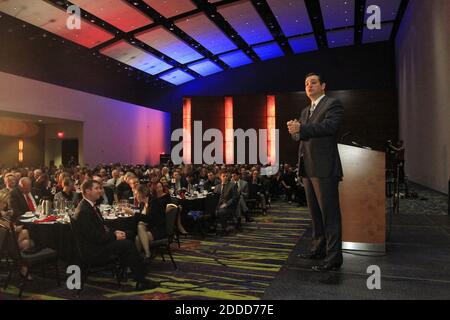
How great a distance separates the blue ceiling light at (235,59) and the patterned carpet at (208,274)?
17021mm

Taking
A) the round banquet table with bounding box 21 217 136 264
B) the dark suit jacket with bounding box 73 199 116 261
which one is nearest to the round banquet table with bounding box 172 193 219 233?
the round banquet table with bounding box 21 217 136 264

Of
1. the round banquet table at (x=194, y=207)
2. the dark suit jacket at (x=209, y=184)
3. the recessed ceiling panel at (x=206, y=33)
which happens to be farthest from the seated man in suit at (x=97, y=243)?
the recessed ceiling panel at (x=206, y=33)

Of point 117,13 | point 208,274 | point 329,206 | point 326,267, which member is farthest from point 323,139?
point 117,13

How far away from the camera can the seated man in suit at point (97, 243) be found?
12.7ft

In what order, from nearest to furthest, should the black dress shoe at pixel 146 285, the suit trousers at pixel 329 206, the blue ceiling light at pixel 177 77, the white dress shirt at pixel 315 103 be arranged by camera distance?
the suit trousers at pixel 329 206 → the white dress shirt at pixel 315 103 → the black dress shoe at pixel 146 285 → the blue ceiling light at pixel 177 77

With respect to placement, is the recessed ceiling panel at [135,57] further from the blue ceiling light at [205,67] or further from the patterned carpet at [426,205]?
the patterned carpet at [426,205]

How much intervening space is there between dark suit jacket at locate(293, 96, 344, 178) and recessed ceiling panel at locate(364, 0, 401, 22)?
51.2 ft

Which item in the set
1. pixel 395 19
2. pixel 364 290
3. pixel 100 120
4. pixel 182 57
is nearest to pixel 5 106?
pixel 100 120

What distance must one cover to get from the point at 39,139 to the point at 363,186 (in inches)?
683

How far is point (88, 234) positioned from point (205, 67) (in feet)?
68.0

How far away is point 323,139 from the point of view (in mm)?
3453

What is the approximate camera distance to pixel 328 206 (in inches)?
138

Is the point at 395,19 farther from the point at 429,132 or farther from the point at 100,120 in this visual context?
the point at 100,120

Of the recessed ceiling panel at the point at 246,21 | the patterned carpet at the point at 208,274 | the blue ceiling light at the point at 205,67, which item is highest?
the recessed ceiling panel at the point at 246,21
